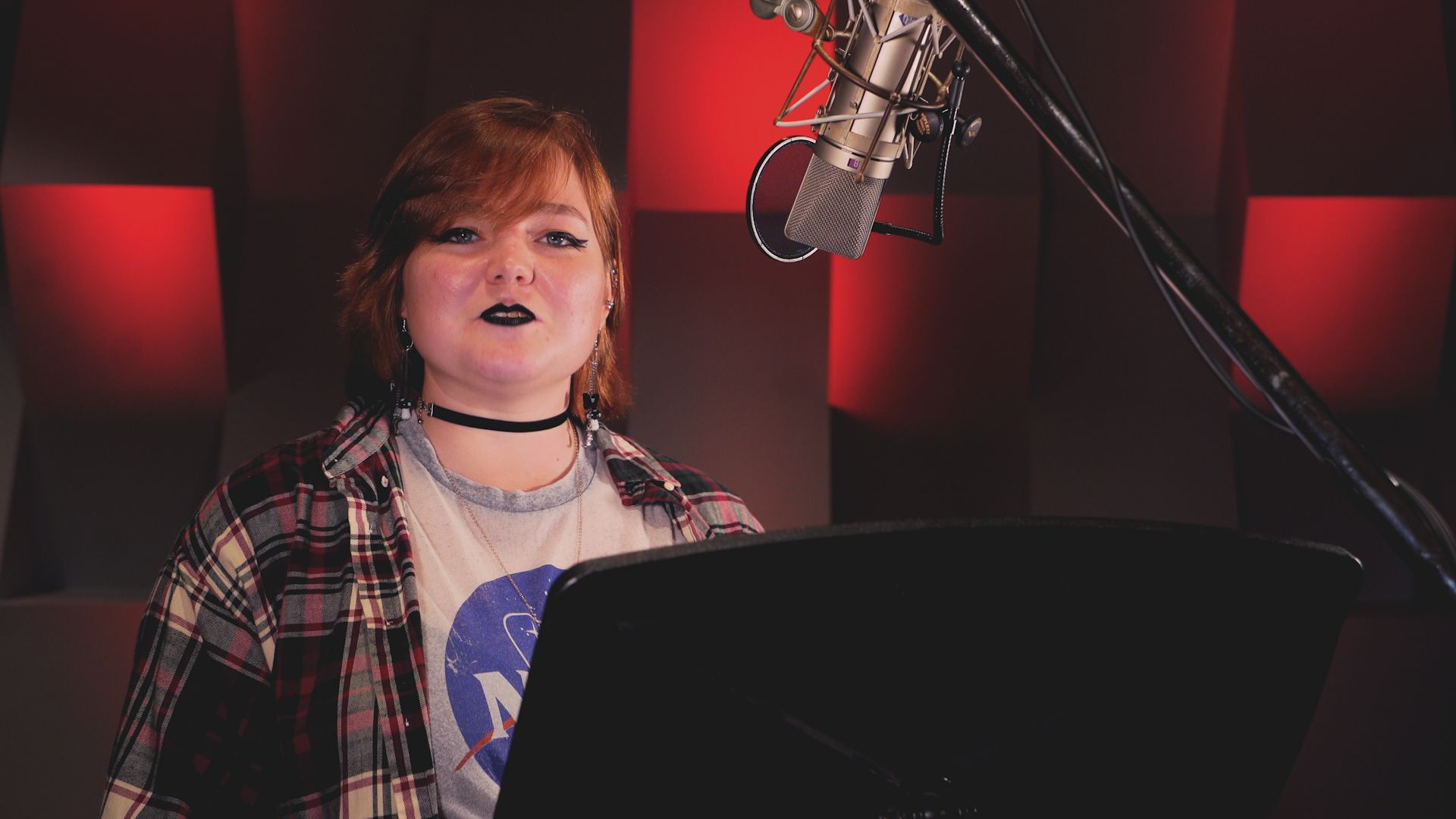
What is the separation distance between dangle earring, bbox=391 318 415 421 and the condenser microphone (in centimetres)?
65

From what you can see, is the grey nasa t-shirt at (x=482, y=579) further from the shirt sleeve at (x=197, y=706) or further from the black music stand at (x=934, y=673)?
the black music stand at (x=934, y=673)

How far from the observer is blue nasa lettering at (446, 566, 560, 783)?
137cm

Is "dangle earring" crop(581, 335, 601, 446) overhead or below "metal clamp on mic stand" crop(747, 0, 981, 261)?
below

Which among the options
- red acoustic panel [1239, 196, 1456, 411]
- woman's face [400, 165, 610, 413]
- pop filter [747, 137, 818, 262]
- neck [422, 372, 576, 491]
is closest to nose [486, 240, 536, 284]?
woman's face [400, 165, 610, 413]

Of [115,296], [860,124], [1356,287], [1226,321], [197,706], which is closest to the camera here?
[1226,321]

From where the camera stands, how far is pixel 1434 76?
8.25 feet

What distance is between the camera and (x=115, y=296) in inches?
96.0

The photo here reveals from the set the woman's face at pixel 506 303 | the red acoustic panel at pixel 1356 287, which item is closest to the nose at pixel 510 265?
the woman's face at pixel 506 303

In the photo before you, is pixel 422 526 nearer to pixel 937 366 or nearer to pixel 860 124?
pixel 860 124

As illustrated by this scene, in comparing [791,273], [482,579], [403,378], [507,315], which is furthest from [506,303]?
[791,273]

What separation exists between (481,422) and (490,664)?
324 mm

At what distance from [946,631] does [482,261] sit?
38.9 inches

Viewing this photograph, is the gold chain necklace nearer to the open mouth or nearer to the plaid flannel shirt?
the plaid flannel shirt

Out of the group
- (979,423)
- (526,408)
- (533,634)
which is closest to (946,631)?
(533,634)
